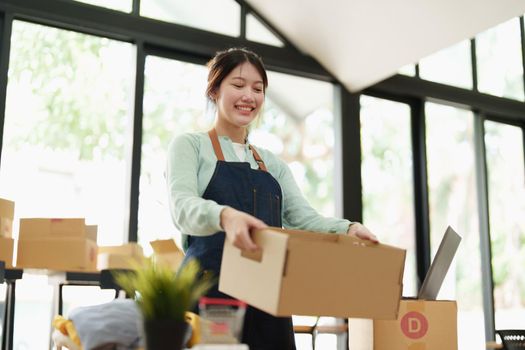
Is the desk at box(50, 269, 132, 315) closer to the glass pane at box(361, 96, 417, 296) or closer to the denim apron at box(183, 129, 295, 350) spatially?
the denim apron at box(183, 129, 295, 350)

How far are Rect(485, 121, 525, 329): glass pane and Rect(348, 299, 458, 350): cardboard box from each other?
2699 millimetres

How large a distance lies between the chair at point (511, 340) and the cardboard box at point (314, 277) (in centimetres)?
191

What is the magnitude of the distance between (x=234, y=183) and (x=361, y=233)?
0.31 m

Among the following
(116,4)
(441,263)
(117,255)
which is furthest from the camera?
(116,4)

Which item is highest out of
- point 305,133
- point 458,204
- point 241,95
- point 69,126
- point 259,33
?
point 259,33

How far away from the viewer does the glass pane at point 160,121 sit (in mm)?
3973

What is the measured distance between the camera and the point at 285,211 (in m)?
1.81

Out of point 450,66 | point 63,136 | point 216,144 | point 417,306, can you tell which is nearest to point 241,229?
point 216,144

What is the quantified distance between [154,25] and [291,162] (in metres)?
2.27

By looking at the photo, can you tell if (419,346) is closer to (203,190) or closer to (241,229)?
(203,190)

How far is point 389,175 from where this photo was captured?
5.08m

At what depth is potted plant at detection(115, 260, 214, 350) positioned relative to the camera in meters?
1.04

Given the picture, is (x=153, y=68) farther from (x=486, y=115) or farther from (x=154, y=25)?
(x=486, y=115)

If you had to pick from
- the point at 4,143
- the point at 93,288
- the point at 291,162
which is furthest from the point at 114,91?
the point at 291,162
